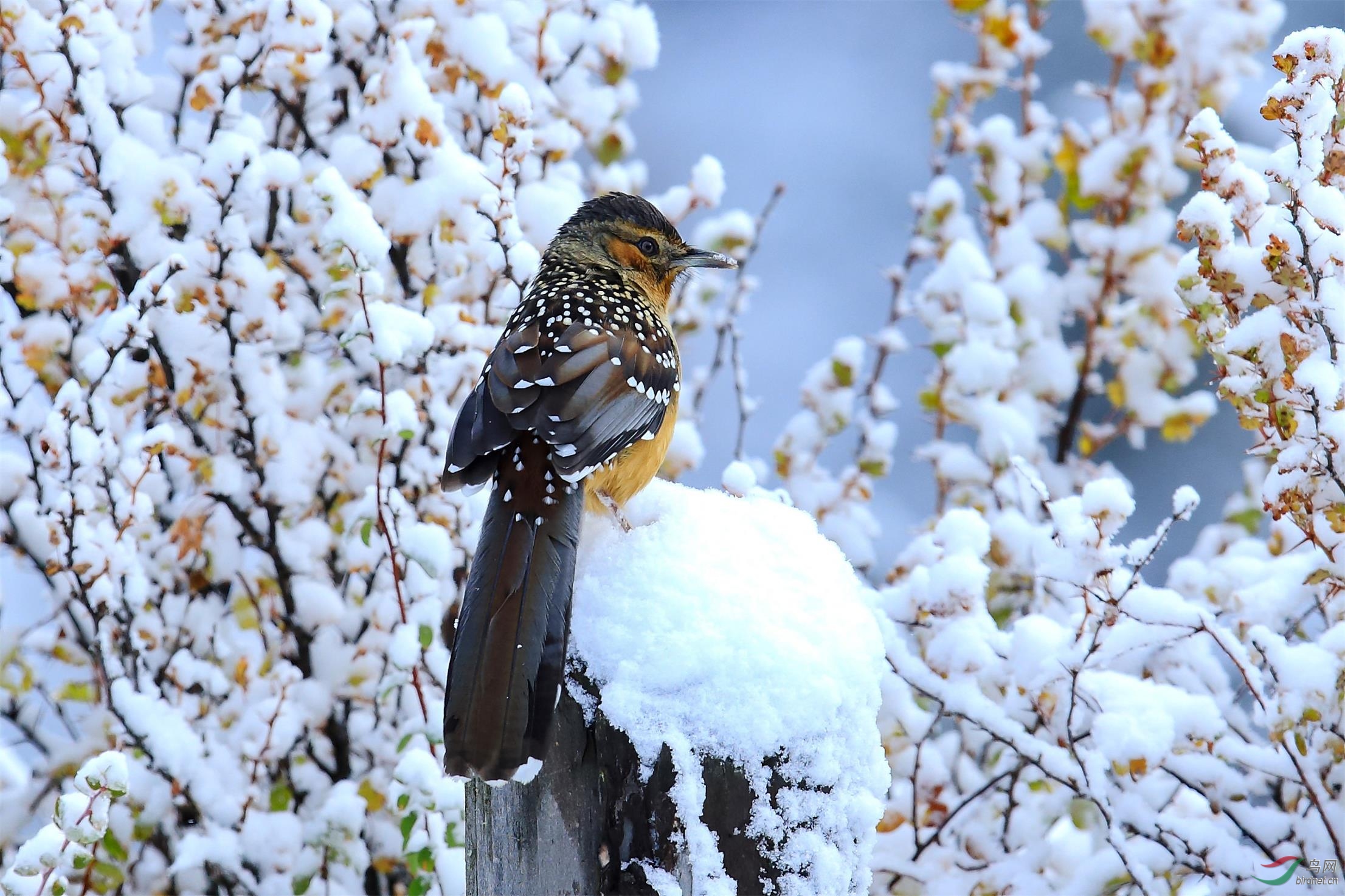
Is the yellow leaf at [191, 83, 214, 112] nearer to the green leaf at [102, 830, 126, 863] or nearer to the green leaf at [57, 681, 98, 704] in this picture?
the green leaf at [57, 681, 98, 704]

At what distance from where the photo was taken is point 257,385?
4094 mm

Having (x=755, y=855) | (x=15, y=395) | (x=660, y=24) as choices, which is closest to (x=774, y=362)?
(x=660, y=24)

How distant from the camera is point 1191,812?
3.85 metres

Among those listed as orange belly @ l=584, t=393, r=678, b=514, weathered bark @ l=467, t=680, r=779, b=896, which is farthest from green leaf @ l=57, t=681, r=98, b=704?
weathered bark @ l=467, t=680, r=779, b=896

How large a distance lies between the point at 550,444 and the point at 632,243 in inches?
54.7

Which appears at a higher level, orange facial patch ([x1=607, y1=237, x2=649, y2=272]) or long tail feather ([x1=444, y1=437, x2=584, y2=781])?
orange facial patch ([x1=607, y1=237, x2=649, y2=272])

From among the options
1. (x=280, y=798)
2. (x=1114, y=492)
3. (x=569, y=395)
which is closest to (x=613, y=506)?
(x=569, y=395)

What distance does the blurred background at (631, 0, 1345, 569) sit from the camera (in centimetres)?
766

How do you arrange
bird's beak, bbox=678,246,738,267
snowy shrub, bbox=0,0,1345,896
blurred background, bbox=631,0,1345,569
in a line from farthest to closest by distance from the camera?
blurred background, bbox=631,0,1345,569 < bird's beak, bbox=678,246,738,267 < snowy shrub, bbox=0,0,1345,896

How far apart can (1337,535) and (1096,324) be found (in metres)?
2.74

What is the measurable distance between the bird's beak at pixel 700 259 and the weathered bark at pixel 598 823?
2.03 m

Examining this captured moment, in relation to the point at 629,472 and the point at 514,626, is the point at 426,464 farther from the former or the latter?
the point at 514,626

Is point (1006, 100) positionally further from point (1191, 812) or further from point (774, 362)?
point (1191, 812)

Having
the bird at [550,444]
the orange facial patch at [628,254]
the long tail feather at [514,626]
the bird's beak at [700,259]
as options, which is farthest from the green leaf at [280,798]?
the bird's beak at [700,259]
